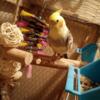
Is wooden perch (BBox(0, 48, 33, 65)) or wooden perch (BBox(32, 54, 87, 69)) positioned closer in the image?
wooden perch (BBox(0, 48, 33, 65))

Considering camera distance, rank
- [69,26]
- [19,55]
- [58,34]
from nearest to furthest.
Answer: [19,55] → [58,34] → [69,26]

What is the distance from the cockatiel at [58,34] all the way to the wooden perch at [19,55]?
0.55 feet

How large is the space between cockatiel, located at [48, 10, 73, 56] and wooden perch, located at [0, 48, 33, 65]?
169 millimetres

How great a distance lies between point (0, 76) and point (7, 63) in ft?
0.27

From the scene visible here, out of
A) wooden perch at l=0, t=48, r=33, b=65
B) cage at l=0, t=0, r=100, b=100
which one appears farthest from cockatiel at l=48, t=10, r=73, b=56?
cage at l=0, t=0, r=100, b=100

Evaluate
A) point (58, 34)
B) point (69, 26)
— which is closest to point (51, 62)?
point (58, 34)

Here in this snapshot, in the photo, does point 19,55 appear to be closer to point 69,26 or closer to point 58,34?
point 58,34

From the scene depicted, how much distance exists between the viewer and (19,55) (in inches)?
34.5

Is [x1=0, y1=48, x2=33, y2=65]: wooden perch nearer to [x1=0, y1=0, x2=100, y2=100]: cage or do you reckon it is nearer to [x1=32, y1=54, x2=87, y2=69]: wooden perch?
[x1=32, y1=54, x2=87, y2=69]: wooden perch

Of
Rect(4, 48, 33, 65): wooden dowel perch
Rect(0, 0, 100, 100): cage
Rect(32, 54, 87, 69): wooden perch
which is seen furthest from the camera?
Rect(0, 0, 100, 100): cage

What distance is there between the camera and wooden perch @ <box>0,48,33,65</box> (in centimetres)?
88

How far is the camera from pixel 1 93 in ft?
3.60

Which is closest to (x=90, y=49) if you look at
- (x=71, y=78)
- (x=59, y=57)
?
(x=59, y=57)

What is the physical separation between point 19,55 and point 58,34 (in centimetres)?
22
